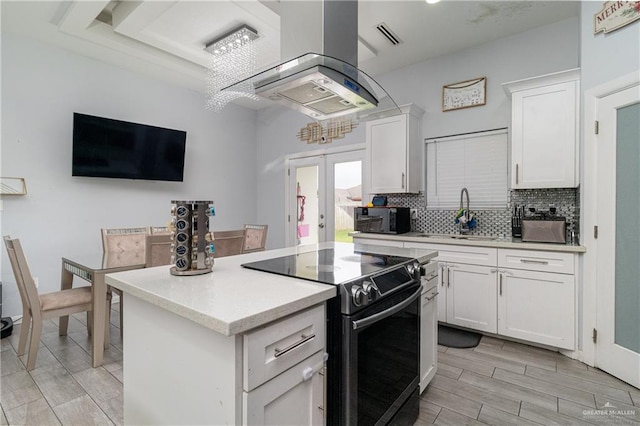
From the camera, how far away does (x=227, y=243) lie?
9.25 feet

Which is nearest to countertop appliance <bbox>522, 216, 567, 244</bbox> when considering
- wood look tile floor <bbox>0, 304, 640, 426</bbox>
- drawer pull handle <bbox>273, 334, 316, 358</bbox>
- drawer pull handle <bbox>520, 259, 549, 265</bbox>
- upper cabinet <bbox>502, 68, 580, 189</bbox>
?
drawer pull handle <bbox>520, 259, 549, 265</bbox>

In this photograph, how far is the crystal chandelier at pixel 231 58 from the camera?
3.17 metres

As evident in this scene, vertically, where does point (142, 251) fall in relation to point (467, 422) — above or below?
above

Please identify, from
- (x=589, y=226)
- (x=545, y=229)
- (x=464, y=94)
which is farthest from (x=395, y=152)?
(x=589, y=226)

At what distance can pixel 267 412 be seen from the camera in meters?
0.96

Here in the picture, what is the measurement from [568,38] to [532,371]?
3003 mm

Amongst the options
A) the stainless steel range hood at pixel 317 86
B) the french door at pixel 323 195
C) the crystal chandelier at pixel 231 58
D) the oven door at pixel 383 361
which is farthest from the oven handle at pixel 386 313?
the french door at pixel 323 195

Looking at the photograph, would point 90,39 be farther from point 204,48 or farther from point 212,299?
point 212,299

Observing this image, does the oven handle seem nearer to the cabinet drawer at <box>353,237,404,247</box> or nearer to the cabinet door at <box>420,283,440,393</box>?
the cabinet door at <box>420,283,440,393</box>

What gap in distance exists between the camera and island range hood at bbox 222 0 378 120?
1.58 metres

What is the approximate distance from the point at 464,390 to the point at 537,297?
111 cm

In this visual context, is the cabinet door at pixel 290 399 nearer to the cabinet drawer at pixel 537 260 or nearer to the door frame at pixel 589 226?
the cabinet drawer at pixel 537 260

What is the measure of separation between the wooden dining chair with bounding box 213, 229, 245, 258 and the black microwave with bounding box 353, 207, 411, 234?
4.78 ft

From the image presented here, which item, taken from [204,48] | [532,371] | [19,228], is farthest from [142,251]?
[532,371]
